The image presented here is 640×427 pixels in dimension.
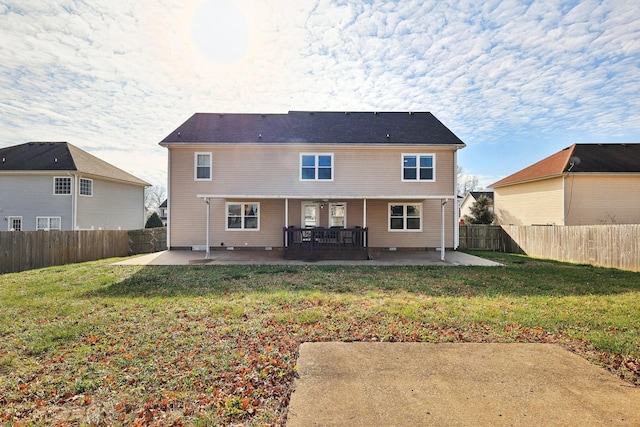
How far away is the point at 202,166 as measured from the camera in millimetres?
15477

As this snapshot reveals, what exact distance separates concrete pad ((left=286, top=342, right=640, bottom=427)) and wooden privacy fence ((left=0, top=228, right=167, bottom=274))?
13137mm

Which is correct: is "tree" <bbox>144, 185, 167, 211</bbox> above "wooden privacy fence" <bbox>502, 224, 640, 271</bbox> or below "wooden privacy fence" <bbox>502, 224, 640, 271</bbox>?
above

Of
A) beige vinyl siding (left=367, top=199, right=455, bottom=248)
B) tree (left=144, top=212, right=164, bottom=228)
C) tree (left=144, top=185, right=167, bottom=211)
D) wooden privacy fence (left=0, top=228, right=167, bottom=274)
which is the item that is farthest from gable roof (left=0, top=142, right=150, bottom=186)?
tree (left=144, top=185, right=167, bottom=211)

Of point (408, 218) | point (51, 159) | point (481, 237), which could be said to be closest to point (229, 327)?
point (408, 218)

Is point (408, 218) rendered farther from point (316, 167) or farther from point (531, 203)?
point (531, 203)

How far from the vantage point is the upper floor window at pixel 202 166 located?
15.5 metres

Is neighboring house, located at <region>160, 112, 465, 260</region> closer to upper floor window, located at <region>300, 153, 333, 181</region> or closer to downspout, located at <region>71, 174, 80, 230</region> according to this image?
upper floor window, located at <region>300, 153, 333, 181</region>

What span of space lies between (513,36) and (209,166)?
13147mm

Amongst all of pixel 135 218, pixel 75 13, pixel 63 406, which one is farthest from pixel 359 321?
pixel 135 218

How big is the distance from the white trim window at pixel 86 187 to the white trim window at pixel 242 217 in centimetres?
1076

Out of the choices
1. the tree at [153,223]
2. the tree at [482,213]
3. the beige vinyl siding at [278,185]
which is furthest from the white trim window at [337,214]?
the tree at [153,223]

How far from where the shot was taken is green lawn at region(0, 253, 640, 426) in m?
2.97

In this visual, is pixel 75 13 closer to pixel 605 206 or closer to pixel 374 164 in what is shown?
pixel 374 164

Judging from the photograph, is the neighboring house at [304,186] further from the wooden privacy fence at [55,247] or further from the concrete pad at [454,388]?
the concrete pad at [454,388]
